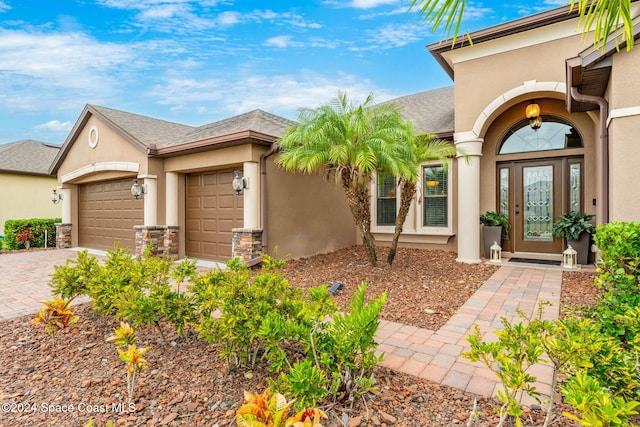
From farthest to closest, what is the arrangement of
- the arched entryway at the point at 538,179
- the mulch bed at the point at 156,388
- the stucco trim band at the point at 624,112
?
the arched entryway at the point at 538,179 < the stucco trim band at the point at 624,112 < the mulch bed at the point at 156,388

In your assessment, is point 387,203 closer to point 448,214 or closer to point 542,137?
point 448,214

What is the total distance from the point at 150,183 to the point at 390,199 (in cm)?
658

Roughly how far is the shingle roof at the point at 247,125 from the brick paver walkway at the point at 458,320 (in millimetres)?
4572

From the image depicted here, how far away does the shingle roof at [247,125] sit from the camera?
7.96 meters

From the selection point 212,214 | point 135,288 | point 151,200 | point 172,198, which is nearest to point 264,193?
point 212,214

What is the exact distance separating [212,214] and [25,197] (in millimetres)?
13022

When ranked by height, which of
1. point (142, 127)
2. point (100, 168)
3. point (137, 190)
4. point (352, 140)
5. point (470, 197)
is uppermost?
point (142, 127)

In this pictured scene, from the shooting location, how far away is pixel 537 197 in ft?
25.8

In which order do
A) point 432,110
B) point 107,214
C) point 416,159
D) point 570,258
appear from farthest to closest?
1. point 107,214
2. point 432,110
3. point 570,258
4. point 416,159

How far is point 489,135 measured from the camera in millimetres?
8273

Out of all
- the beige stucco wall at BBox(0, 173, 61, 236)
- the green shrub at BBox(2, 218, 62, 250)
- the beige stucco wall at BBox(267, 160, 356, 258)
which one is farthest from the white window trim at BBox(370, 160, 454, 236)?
the beige stucco wall at BBox(0, 173, 61, 236)

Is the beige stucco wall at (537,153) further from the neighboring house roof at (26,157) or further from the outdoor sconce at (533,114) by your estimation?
the neighboring house roof at (26,157)

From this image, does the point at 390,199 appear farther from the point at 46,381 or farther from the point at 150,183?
the point at 46,381

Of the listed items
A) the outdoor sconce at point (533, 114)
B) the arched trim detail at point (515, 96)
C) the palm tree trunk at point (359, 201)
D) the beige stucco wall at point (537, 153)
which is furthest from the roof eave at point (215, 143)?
the outdoor sconce at point (533, 114)
